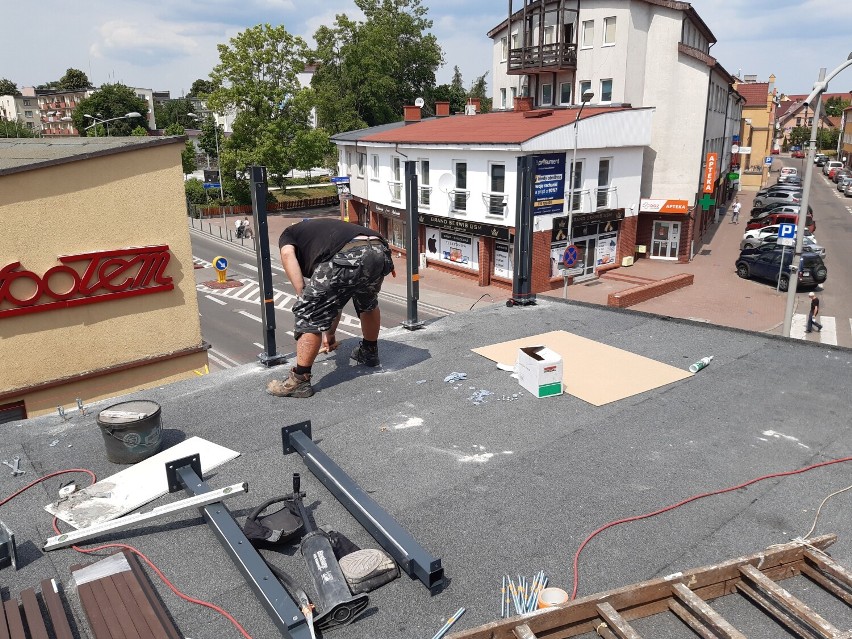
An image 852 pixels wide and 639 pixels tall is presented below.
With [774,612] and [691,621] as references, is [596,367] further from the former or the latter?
[691,621]

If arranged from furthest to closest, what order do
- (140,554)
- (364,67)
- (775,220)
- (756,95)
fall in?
(756,95), (364,67), (775,220), (140,554)

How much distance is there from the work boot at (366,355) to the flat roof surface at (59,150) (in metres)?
5.33

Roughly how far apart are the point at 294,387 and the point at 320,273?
1.31 metres

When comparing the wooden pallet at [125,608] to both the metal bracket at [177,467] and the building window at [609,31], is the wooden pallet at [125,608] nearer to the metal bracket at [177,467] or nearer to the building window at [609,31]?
the metal bracket at [177,467]

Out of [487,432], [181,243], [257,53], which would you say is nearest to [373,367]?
[487,432]

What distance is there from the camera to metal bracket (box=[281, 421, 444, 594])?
12.7 feet

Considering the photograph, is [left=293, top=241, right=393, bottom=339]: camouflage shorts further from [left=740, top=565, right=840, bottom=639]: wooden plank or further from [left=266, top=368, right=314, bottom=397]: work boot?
[left=740, top=565, right=840, bottom=639]: wooden plank

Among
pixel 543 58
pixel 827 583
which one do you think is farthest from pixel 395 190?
pixel 827 583

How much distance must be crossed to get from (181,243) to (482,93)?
90.7m

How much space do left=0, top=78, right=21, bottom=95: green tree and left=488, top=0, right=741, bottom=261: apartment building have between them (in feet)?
375

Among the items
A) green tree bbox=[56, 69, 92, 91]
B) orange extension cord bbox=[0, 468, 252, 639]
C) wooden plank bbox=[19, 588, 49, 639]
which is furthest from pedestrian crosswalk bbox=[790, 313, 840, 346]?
green tree bbox=[56, 69, 92, 91]

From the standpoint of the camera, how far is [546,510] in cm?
476

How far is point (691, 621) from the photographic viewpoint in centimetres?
357

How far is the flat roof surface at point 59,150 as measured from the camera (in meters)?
9.53
